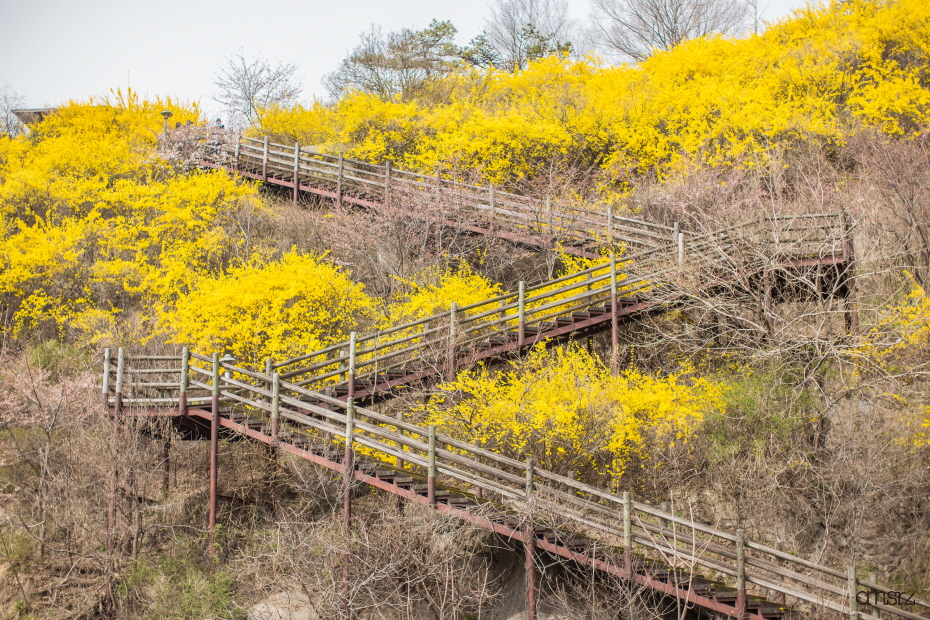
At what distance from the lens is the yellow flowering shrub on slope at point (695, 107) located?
25.7 meters

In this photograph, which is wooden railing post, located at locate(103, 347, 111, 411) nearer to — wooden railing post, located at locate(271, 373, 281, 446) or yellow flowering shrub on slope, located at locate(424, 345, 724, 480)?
wooden railing post, located at locate(271, 373, 281, 446)

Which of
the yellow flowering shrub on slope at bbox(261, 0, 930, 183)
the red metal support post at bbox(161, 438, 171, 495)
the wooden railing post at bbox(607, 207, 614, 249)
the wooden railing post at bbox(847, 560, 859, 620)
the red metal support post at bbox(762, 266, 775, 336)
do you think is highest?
the yellow flowering shrub on slope at bbox(261, 0, 930, 183)

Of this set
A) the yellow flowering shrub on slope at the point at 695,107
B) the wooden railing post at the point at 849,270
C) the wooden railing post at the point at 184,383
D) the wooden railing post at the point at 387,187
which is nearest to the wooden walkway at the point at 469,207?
the wooden railing post at the point at 387,187

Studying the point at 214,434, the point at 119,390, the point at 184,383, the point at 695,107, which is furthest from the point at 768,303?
the point at 119,390

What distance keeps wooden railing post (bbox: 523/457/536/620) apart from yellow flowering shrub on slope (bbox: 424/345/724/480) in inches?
73.2

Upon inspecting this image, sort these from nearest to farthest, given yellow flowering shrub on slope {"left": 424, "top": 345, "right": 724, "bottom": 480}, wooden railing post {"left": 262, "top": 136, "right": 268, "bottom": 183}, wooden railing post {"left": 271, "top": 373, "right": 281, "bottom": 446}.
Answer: yellow flowering shrub on slope {"left": 424, "top": 345, "right": 724, "bottom": 480} → wooden railing post {"left": 271, "top": 373, "right": 281, "bottom": 446} → wooden railing post {"left": 262, "top": 136, "right": 268, "bottom": 183}

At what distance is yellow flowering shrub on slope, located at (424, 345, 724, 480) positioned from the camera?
15.8 m

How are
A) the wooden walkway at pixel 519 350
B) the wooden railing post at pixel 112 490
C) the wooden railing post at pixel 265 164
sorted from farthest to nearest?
the wooden railing post at pixel 265 164
the wooden railing post at pixel 112 490
the wooden walkway at pixel 519 350

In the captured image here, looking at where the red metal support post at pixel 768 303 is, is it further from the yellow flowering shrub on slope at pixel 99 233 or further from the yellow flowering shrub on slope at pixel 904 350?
the yellow flowering shrub on slope at pixel 99 233

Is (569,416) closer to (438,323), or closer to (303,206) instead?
(438,323)

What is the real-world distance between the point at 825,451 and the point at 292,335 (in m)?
11.4

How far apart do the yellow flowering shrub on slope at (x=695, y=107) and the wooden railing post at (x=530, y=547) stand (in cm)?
1413

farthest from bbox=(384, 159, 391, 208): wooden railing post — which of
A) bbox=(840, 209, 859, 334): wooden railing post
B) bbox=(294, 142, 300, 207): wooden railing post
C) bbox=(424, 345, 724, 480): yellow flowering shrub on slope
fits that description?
bbox=(840, 209, 859, 334): wooden railing post

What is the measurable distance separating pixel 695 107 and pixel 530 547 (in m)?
18.0
